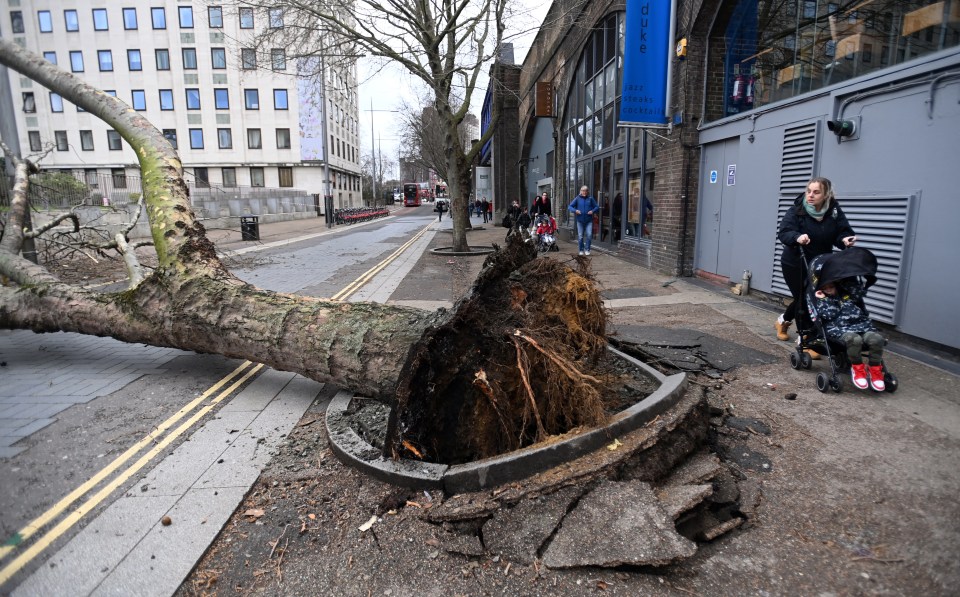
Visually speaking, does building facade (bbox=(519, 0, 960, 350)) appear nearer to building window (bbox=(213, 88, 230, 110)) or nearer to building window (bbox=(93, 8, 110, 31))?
building window (bbox=(213, 88, 230, 110))

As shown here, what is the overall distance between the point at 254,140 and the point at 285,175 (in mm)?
4108

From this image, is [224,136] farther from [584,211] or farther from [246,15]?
[584,211]

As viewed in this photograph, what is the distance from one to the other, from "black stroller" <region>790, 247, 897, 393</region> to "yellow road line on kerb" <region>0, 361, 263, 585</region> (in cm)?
522

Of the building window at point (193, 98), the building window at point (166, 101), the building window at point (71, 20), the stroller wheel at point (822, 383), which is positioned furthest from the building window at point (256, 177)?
the stroller wheel at point (822, 383)

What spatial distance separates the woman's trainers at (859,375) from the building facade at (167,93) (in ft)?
159

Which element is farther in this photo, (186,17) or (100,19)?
(100,19)

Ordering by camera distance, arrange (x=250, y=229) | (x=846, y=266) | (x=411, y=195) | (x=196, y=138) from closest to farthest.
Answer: (x=846, y=266), (x=250, y=229), (x=196, y=138), (x=411, y=195)

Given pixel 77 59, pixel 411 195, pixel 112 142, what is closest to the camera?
pixel 77 59

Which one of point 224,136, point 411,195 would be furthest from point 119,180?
point 411,195

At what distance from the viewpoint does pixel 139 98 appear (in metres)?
49.0

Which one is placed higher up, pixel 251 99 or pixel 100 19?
pixel 100 19

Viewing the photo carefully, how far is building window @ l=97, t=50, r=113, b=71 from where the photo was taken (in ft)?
159

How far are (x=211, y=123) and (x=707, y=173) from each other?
51.1 metres

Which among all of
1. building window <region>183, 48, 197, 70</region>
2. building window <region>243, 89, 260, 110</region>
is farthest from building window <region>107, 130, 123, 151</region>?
building window <region>243, 89, 260, 110</region>
